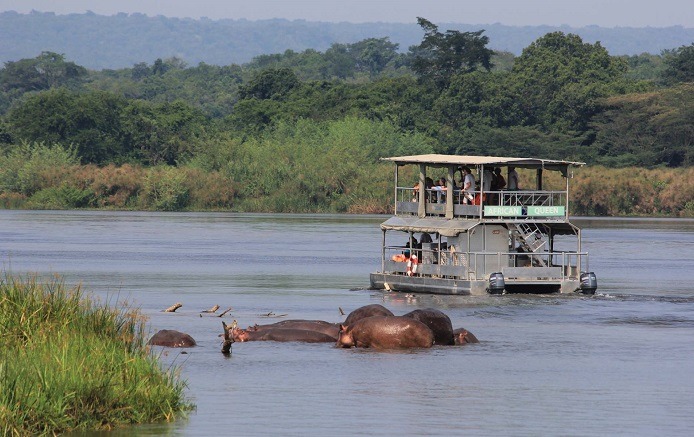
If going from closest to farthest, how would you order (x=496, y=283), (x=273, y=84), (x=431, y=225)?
(x=496, y=283), (x=431, y=225), (x=273, y=84)

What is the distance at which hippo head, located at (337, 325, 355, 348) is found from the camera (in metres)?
27.5

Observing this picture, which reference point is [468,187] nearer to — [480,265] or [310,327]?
[480,265]

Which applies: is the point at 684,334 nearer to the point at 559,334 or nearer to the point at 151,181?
the point at 559,334

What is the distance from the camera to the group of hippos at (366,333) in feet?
89.4

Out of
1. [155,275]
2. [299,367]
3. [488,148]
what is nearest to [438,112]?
[488,148]

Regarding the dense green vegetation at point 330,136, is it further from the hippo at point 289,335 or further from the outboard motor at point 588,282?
the hippo at point 289,335

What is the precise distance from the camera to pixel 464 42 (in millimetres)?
120750

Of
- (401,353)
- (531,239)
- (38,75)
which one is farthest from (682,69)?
(401,353)

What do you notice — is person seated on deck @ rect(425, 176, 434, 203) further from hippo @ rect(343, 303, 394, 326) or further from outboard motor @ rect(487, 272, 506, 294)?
hippo @ rect(343, 303, 394, 326)

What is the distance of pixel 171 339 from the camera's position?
88.9 feet

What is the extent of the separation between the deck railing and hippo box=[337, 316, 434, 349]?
11837mm

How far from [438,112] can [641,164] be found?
1616 cm

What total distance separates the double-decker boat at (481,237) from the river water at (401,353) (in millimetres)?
608

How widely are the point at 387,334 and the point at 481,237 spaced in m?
13.0
